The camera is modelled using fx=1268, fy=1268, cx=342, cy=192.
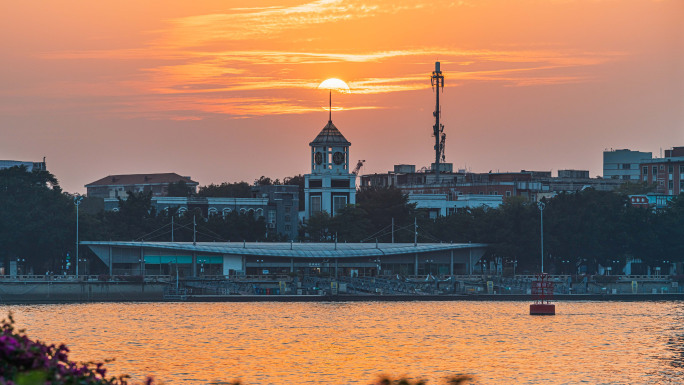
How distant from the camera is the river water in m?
75.4

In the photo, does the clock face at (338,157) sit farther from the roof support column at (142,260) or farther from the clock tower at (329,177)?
the roof support column at (142,260)

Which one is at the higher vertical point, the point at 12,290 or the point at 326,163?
the point at 326,163

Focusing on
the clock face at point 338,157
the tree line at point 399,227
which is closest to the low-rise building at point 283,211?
the clock face at point 338,157

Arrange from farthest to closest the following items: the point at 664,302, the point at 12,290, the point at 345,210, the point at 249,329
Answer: the point at 345,210 < the point at 664,302 < the point at 12,290 < the point at 249,329

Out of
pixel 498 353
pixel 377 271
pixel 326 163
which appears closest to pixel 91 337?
pixel 498 353

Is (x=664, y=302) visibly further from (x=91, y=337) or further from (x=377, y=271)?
(x=91, y=337)

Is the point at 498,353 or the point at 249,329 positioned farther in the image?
the point at 249,329

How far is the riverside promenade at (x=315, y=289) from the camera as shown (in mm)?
138000

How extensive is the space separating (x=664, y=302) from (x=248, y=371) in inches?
3343

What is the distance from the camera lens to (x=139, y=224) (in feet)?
534

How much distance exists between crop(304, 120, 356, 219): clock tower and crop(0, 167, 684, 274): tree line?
305 inches

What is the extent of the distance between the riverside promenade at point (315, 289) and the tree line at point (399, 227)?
5.26m

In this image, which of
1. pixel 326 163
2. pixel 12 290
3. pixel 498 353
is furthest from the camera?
pixel 326 163

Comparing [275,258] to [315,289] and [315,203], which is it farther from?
[315,203]
